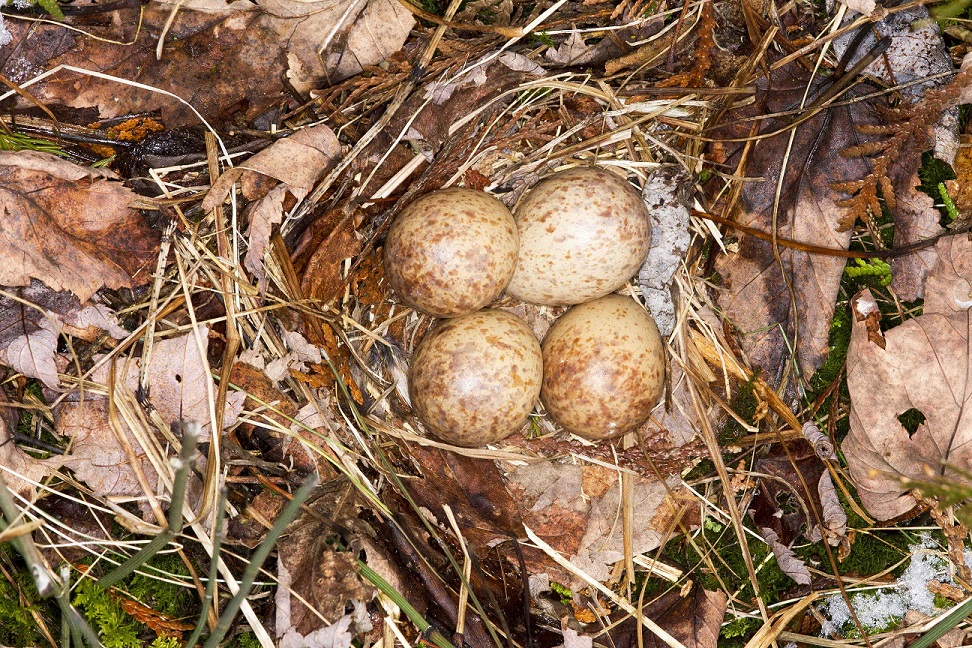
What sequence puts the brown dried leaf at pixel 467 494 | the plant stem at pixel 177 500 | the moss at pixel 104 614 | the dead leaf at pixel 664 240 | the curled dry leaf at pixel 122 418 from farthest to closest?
1. the dead leaf at pixel 664 240
2. the brown dried leaf at pixel 467 494
3. the curled dry leaf at pixel 122 418
4. the moss at pixel 104 614
5. the plant stem at pixel 177 500

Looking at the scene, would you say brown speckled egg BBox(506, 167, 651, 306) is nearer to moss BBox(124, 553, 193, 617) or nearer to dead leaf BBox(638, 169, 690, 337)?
dead leaf BBox(638, 169, 690, 337)

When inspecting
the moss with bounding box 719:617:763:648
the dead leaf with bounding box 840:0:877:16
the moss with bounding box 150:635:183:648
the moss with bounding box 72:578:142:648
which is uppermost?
the dead leaf with bounding box 840:0:877:16

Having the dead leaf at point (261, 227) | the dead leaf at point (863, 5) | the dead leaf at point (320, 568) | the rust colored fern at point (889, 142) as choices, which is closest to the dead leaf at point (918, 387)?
the rust colored fern at point (889, 142)

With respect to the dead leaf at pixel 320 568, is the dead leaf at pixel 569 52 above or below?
above

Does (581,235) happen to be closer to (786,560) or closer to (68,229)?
(786,560)

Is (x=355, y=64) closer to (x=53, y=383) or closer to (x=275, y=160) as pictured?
(x=275, y=160)

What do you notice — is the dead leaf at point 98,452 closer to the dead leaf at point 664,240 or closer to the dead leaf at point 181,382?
the dead leaf at point 181,382

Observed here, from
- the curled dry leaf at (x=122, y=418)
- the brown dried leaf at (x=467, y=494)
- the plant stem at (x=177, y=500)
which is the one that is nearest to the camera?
the plant stem at (x=177, y=500)

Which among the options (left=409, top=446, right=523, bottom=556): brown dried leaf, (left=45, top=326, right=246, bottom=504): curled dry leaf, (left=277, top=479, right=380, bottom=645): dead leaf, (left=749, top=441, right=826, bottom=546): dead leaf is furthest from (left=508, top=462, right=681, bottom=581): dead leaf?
(left=45, top=326, right=246, bottom=504): curled dry leaf
